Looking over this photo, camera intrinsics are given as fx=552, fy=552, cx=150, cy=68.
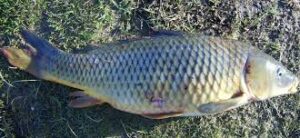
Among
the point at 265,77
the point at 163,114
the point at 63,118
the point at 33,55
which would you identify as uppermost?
the point at 33,55

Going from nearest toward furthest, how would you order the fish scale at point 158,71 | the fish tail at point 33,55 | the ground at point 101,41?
the fish scale at point 158,71 → the fish tail at point 33,55 → the ground at point 101,41

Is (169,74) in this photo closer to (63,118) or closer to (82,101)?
(82,101)

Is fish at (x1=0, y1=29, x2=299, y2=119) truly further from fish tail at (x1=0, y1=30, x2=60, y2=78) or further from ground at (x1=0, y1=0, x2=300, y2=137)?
ground at (x1=0, y1=0, x2=300, y2=137)

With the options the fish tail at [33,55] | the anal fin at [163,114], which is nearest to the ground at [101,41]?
the fish tail at [33,55]

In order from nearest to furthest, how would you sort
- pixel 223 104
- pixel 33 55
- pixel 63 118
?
pixel 223 104, pixel 33 55, pixel 63 118

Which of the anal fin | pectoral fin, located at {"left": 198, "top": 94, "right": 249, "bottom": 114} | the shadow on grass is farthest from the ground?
pectoral fin, located at {"left": 198, "top": 94, "right": 249, "bottom": 114}

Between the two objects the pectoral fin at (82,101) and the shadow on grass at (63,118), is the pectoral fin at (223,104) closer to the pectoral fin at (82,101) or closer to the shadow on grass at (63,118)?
the shadow on grass at (63,118)

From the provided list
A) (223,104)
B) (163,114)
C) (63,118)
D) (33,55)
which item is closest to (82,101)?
(63,118)
